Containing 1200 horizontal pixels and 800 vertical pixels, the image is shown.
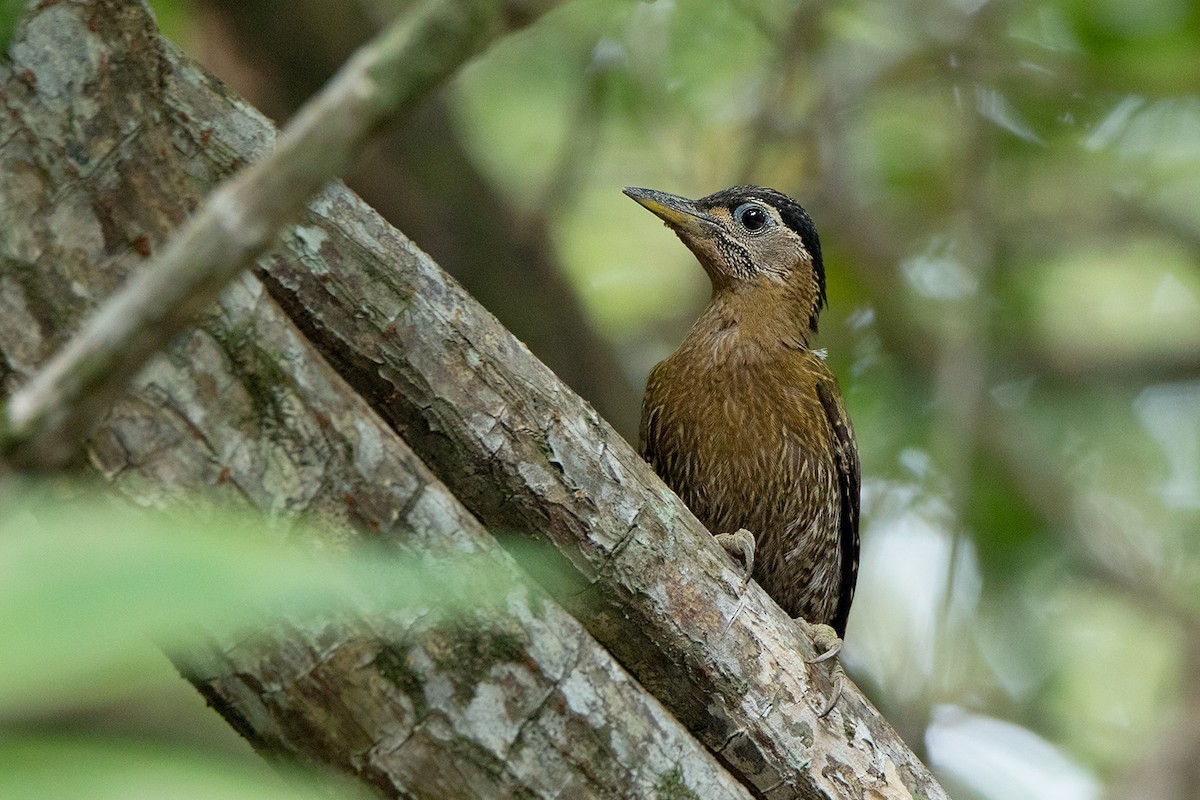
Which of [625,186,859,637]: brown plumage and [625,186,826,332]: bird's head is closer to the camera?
[625,186,859,637]: brown plumage

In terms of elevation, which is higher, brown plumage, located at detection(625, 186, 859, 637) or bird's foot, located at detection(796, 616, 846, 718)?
brown plumage, located at detection(625, 186, 859, 637)

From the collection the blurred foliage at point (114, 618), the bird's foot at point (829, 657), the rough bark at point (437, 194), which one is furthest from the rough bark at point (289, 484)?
the rough bark at point (437, 194)

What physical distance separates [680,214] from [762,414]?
0.76 meters

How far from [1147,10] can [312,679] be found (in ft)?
13.3

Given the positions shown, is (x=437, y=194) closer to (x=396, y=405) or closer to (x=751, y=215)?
(x=751, y=215)

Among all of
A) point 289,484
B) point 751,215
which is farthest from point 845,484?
point 289,484

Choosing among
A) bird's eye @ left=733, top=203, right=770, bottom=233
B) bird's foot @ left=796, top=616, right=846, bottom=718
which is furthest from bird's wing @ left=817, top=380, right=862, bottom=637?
bird's foot @ left=796, top=616, right=846, bottom=718

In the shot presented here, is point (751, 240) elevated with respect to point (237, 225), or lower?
elevated

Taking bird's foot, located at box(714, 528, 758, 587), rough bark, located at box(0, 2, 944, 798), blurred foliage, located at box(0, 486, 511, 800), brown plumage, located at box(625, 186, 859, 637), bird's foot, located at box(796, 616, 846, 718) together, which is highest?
brown plumage, located at box(625, 186, 859, 637)

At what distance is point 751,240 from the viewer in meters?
4.50

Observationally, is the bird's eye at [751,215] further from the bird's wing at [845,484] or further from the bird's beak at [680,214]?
the bird's wing at [845,484]

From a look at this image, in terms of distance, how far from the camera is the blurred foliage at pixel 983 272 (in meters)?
5.37

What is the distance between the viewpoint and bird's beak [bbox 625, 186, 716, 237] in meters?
4.36

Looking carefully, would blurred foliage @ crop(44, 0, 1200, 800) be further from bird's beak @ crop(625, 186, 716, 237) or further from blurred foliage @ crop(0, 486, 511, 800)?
blurred foliage @ crop(0, 486, 511, 800)
